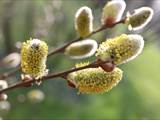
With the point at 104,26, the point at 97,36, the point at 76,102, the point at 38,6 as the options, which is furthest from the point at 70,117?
the point at 104,26

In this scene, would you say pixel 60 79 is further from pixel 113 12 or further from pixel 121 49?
pixel 121 49

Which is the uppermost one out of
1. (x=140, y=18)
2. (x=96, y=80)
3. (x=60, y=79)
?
(x=60, y=79)

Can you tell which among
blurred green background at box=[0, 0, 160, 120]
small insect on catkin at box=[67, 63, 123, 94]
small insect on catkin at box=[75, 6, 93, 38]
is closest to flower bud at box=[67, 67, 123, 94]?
small insect on catkin at box=[67, 63, 123, 94]

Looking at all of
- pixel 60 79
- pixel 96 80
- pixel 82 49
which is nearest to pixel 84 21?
pixel 82 49

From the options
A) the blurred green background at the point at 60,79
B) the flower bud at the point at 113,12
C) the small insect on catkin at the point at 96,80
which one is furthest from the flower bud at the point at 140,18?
the blurred green background at the point at 60,79

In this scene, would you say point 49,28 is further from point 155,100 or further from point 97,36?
point 155,100

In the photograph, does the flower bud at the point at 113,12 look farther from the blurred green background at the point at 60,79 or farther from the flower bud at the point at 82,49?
the blurred green background at the point at 60,79
